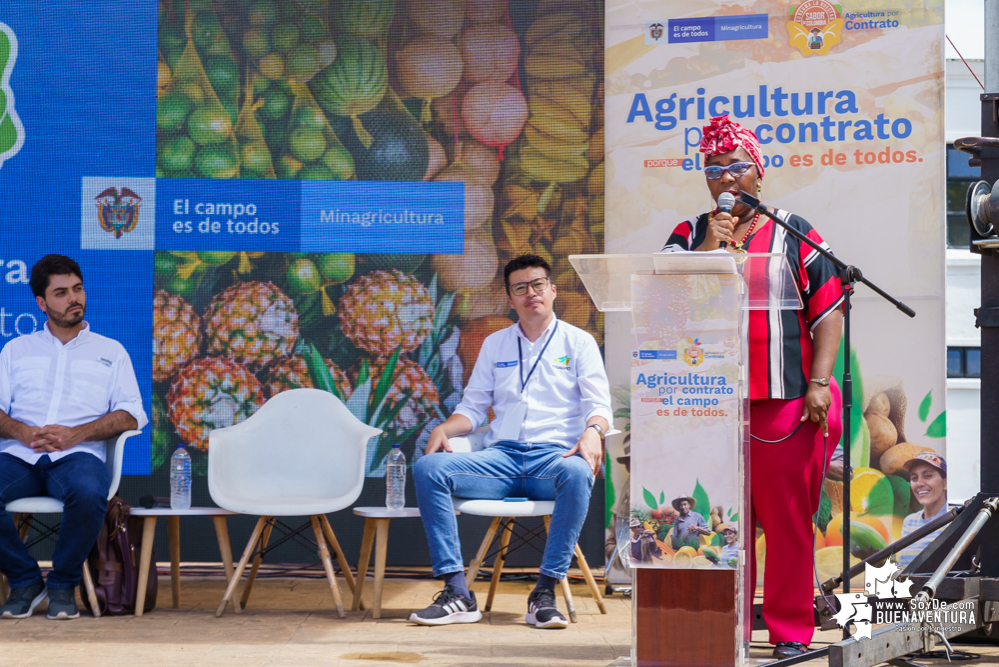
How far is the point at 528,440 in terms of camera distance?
13.8ft

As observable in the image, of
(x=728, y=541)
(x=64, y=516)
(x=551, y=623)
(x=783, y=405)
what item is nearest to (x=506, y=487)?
(x=551, y=623)

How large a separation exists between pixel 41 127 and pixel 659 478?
12.4 feet

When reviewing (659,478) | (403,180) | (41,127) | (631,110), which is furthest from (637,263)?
(41,127)

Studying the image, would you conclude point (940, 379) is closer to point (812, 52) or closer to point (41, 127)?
point (812, 52)

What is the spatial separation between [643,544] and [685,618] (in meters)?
0.22

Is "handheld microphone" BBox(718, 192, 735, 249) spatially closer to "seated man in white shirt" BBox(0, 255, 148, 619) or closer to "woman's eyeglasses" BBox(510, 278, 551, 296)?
"woman's eyeglasses" BBox(510, 278, 551, 296)

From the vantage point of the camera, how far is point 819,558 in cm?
452

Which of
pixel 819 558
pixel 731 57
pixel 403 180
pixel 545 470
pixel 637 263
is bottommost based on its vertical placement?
pixel 819 558

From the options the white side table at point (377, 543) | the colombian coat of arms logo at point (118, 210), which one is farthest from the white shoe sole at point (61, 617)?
the colombian coat of arms logo at point (118, 210)

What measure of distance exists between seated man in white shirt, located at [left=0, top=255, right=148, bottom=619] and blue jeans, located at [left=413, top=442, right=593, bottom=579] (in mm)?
1295

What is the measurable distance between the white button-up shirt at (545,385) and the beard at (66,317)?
165 cm

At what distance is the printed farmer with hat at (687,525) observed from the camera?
2.72m

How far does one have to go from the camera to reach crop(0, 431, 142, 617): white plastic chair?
4000 millimetres

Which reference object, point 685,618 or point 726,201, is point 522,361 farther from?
point 726,201
